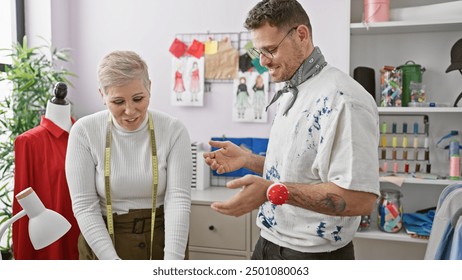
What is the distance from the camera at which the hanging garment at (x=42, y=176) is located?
1822 mm

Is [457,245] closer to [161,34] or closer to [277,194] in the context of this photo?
[277,194]

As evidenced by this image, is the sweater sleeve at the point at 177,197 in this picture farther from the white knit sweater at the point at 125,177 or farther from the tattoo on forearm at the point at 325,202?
the tattoo on forearm at the point at 325,202

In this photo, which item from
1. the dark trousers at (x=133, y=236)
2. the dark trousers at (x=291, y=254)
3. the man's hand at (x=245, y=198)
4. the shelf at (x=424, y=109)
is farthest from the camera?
the shelf at (x=424, y=109)

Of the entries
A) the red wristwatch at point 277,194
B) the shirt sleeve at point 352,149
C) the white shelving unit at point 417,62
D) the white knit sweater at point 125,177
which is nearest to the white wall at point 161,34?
the white shelving unit at point 417,62

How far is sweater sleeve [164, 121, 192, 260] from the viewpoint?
1583mm

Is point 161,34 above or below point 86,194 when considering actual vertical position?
above

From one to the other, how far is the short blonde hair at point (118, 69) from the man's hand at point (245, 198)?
0.63 meters

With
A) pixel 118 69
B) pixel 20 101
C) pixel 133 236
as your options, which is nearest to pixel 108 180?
pixel 133 236

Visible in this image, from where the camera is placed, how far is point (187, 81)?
10.2 ft

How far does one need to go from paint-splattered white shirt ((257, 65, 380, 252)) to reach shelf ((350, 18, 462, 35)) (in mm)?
1207

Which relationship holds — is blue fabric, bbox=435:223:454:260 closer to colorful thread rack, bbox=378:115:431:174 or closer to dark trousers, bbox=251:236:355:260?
dark trousers, bbox=251:236:355:260

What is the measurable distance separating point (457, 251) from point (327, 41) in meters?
1.63

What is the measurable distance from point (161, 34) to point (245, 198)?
225 cm

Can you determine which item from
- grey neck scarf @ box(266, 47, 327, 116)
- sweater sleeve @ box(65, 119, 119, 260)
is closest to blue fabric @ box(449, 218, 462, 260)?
grey neck scarf @ box(266, 47, 327, 116)
